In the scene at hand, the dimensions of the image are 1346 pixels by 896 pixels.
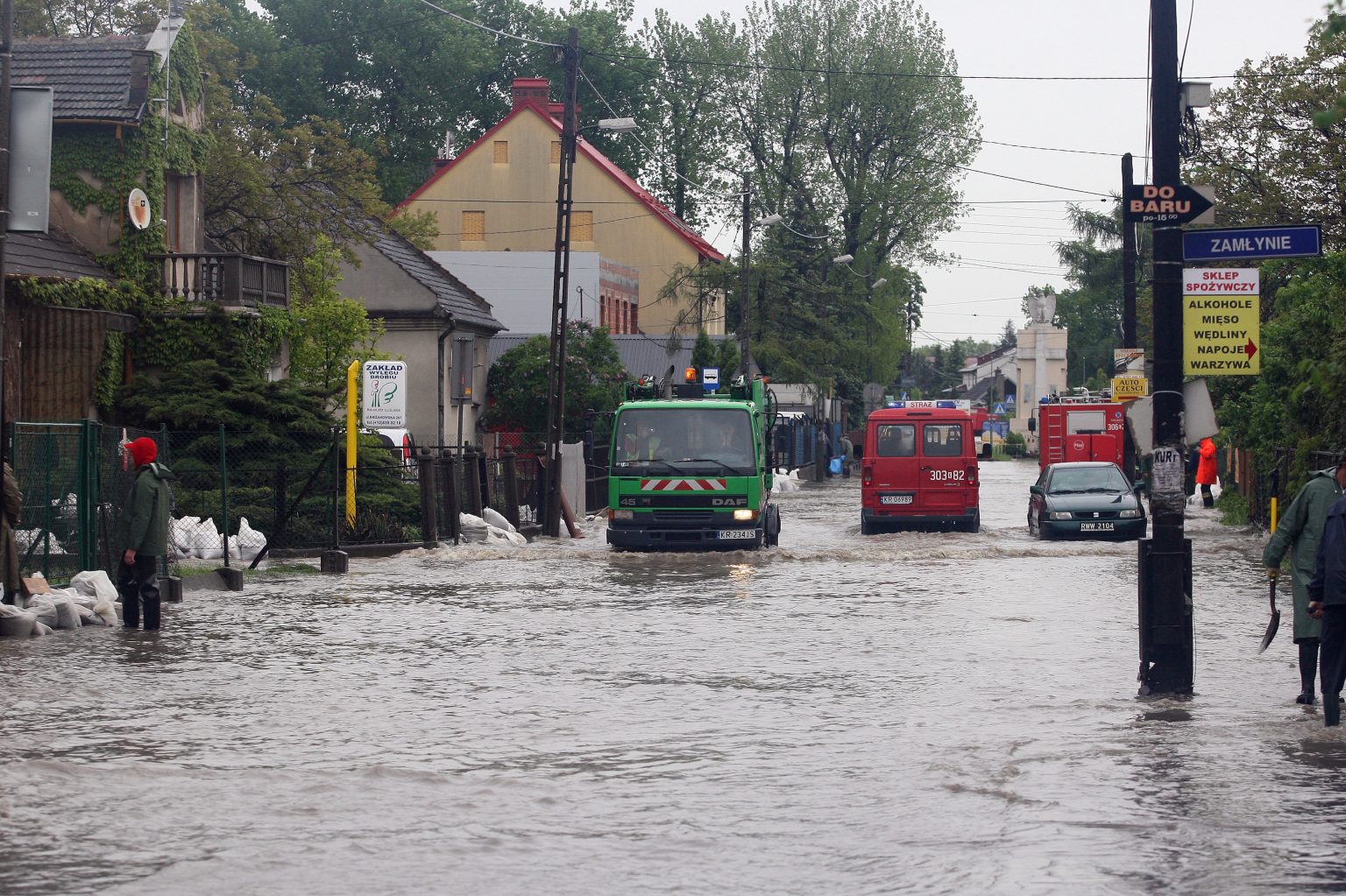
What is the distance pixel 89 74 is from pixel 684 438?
1454cm

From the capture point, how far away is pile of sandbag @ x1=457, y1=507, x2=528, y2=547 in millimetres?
28781

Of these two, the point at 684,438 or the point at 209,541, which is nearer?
the point at 209,541

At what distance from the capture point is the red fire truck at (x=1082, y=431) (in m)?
44.3

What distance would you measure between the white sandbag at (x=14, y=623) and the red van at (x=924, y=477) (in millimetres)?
18944

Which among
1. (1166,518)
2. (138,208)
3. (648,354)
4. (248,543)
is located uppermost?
(138,208)

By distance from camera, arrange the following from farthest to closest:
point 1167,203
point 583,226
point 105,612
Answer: point 583,226 < point 105,612 < point 1167,203

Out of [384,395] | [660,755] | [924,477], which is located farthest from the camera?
[924,477]

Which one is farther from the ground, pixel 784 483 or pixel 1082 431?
pixel 1082 431

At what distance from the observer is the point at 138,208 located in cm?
3148

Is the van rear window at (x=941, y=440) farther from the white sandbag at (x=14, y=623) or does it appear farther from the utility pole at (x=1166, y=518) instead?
the utility pole at (x=1166, y=518)

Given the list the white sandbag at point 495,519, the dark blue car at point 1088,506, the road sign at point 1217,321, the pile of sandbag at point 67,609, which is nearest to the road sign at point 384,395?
the white sandbag at point 495,519

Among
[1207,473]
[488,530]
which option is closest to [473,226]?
[1207,473]

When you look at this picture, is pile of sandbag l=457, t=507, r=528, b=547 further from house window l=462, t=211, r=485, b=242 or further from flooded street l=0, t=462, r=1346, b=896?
house window l=462, t=211, r=485, b=242

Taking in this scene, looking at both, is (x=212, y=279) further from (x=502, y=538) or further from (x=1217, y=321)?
(x=1217, y=321)
